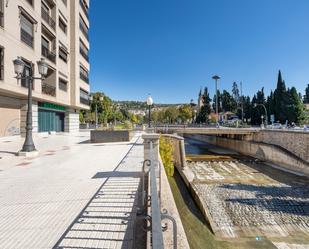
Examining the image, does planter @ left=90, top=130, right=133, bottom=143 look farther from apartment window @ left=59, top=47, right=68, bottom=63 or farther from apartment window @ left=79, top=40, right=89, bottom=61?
apartment window @ left=79, top=40, right=89, bottom=61

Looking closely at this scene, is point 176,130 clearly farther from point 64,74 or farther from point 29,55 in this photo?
point 29,55

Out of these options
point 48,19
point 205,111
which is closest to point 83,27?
point 48,19

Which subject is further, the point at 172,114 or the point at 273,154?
the point at 172,114

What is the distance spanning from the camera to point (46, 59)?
65.2ft

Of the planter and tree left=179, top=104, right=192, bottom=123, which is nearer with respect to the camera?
the planter

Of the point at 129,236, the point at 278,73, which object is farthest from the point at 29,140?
the point at 278,73

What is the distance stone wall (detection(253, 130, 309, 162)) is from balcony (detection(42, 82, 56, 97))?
26.6 meters

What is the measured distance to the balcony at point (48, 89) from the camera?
19791 mm

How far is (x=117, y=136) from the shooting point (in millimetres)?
16453

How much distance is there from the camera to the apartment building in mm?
14445

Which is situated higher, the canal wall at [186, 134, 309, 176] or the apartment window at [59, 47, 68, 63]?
the apartment window at [59, 47, 68, 63]

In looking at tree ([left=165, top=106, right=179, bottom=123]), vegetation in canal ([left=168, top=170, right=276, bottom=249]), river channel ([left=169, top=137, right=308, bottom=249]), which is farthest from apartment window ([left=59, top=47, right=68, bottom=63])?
tree ([left=165, top=106, right=179, bottom=123])

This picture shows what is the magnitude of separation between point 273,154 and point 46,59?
2744 cm

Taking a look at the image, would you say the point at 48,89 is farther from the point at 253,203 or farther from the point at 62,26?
the point at 253,203
